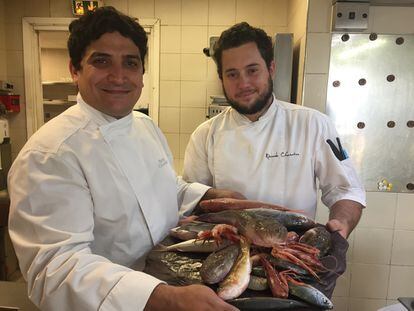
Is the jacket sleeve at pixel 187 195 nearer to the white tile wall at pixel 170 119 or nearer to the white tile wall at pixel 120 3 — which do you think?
the white tile wall at pixel 170 119

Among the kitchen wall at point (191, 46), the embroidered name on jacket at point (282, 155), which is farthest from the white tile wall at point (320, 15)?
the kitchen wall at point (191, 46)

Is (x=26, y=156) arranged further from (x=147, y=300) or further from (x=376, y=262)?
(x=376, y=262)

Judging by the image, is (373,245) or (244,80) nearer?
(244,80)

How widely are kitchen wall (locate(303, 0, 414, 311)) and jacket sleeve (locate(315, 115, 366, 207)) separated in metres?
0.69

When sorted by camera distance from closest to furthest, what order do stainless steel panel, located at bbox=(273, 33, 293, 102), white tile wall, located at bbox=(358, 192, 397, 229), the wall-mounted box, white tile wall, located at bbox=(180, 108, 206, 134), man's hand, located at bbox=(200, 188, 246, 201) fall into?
Result: man's hand, located at bbox=(200, 188, 246, 201)
the wall-mounted box
white tile wall, located at bbox=(358, 192, 397, 229)
stainless steel panel, located at bbox=(273, 33, 293, 102)
white tile wall, located at bbox=(180, 108, 206, 134)

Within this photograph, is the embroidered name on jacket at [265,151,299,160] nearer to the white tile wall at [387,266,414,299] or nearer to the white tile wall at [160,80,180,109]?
the white tile wall at [387,266,414,299]

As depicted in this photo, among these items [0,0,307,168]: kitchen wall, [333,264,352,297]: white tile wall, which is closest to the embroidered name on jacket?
[333,264,352,297]: white tile wall

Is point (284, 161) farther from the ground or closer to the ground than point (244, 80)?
closer to the ground

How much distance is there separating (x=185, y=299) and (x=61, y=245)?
0.33 metres

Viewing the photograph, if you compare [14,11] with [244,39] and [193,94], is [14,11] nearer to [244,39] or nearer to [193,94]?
[193,94]

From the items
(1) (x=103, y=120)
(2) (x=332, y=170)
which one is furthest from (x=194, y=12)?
(1) (x=103, y=120)

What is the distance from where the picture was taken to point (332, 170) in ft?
4.75

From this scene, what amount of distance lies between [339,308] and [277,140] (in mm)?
1480

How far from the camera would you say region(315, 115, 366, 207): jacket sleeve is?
1424 millimetres
